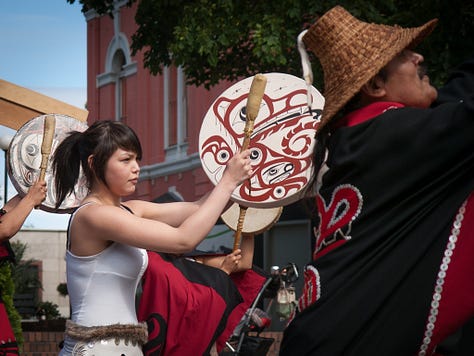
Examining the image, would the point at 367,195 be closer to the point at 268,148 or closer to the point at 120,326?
the point at 120,326

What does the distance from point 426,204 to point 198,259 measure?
11.6 ft

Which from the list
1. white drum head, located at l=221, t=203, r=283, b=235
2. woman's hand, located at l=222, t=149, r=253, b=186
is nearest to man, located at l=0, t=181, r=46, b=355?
white drum head, located at l=221, t=203, r=283, b=235

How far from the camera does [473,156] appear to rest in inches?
115

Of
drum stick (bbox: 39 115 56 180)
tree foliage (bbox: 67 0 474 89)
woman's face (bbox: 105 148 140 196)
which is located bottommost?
woman's face (bbox: 105 148 140 196)

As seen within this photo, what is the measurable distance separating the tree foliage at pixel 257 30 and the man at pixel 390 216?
8.29 metres

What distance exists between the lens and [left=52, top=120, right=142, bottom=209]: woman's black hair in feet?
14.5

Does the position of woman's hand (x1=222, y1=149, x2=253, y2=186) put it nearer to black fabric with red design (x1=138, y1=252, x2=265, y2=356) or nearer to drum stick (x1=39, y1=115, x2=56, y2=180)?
black fabric with red design (x1=138, y1=252, x2=265, y2=356)

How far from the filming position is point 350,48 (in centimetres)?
326

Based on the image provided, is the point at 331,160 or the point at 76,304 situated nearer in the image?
the point at 331,160

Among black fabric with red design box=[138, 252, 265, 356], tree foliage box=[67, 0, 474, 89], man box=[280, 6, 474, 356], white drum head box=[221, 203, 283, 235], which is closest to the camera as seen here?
man box=[280, 6, 474, 356]

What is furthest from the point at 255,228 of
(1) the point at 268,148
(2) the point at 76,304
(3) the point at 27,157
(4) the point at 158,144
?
(4) the point at 158,144

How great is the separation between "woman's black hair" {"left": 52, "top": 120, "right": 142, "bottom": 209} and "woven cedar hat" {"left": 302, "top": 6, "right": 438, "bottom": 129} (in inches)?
50.0

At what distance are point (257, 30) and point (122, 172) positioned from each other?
29.5ft

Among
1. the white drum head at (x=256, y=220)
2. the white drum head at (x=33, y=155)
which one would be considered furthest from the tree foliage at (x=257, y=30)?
the white drum head at (x=33, y=155)
